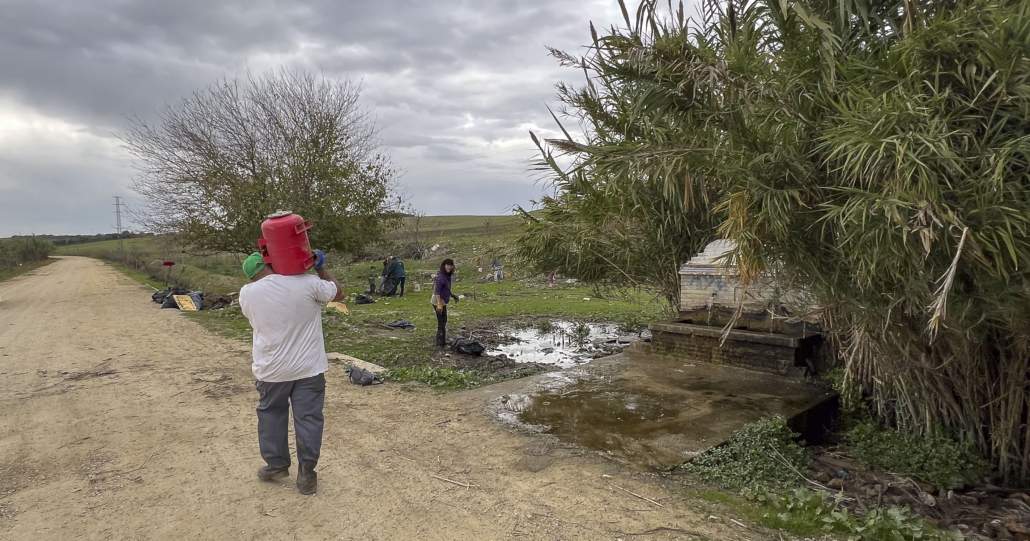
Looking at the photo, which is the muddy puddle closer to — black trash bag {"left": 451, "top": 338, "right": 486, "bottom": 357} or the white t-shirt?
black trash bag {"left": 451, "top": 338, "right": 486, "bottom": 357}

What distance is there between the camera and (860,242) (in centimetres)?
346

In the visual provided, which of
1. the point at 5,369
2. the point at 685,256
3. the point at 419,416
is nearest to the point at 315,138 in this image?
the point at 5,369

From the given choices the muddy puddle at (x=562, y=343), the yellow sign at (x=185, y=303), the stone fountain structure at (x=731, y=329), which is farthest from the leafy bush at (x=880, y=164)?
the yellow sign at (x=185, y=303)

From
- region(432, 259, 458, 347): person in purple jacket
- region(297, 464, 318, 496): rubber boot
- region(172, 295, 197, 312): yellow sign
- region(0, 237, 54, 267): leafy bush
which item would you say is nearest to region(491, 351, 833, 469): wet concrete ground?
region(297, 464, 318, 496): rubber boot

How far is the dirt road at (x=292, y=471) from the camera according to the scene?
11.6 feet

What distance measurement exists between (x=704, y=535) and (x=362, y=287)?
2075 cm

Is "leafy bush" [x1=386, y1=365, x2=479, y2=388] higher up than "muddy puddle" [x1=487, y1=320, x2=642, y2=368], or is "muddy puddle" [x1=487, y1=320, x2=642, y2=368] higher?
"leafy bush" [x1=386, y1=365, x2=479, y2=388]

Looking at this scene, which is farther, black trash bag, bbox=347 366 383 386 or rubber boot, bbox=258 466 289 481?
black trash bag, bbox=347 366 383 386

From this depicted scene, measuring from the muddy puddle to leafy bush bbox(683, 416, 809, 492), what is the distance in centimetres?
368

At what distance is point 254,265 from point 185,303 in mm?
13837

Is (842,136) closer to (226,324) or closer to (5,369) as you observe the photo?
(5,369)

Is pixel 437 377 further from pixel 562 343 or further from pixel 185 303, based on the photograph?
pixel 185 303

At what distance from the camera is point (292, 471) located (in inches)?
171

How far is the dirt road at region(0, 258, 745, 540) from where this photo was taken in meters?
3.53
